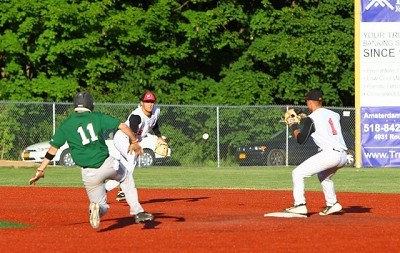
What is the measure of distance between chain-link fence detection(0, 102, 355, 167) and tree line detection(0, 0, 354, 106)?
7.47 feet

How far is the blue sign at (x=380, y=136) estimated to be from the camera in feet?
106

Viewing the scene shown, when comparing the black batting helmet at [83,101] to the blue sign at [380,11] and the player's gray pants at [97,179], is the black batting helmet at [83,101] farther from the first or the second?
the blue sign at [380,11]

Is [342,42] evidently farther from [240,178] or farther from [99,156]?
[99,156]

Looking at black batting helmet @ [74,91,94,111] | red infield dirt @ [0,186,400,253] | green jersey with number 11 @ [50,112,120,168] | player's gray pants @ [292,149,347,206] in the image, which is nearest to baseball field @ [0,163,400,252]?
red infield dirt @ [0,186,400,253]

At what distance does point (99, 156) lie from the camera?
43.9ft

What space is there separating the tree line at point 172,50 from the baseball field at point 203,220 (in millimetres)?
9555

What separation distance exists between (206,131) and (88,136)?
69.9ft

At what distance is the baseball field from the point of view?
12.3 meters

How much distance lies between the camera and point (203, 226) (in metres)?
14.5

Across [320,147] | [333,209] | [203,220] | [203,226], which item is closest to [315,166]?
[320,147]

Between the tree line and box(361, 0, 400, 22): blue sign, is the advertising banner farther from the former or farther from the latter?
the tree line

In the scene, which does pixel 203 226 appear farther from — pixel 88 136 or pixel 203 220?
pixel 88 136

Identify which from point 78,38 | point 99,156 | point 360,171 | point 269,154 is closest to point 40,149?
point 78,38

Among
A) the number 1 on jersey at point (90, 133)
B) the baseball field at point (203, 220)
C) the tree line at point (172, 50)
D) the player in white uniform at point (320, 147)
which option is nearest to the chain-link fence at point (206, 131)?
the tree line at point (172, 50)
